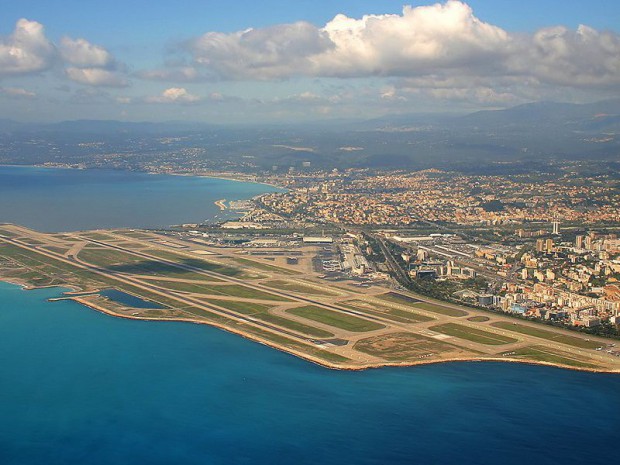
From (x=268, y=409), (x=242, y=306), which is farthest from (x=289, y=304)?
(x=268, y=409)

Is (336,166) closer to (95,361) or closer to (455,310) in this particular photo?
(455,310)

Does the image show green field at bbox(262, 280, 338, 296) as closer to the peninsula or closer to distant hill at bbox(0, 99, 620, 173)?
the peninsula

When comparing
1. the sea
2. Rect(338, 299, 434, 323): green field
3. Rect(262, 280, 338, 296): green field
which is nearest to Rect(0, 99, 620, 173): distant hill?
Rect(262, 280, 338, 296): green field

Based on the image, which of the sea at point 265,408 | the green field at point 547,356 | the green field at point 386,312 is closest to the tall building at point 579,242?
the green field at point 386,312

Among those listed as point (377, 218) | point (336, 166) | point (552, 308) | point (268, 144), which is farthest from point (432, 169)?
point (552, 308)

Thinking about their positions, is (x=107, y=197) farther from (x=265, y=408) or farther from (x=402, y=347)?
(x=265, y=408)

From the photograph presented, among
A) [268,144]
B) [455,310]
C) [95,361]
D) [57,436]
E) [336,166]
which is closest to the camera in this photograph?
[57,436]

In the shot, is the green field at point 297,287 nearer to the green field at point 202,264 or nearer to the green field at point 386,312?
the green field at point 386,312

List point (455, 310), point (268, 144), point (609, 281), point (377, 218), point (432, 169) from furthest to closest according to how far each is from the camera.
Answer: point (268, 144) → point (432, 169) → point (377, 218) → point (609, 281) → point (455, 310)
